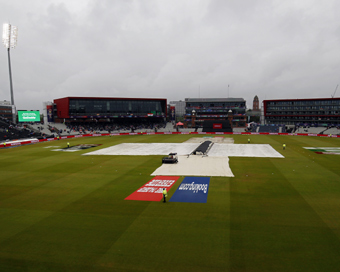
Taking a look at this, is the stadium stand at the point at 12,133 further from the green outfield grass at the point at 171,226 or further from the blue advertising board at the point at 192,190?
the blue advertising board at the point at 192,190

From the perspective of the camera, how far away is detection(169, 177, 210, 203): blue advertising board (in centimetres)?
1803

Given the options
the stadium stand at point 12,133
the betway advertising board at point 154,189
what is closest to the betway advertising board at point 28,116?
the stadium stand at point 12,133

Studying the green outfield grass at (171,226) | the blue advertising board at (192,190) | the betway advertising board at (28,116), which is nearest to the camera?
the green outfield grass at (171,226)

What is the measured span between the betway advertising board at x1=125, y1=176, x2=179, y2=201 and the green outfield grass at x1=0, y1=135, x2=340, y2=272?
0.78 metres

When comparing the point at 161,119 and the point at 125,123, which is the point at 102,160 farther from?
the point at 161,119

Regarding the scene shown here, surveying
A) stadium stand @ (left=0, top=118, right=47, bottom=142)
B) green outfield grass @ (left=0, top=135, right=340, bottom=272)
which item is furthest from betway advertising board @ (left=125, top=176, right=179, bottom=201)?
stadium stand @ (left=0, top=118, right=47, bottom=142)

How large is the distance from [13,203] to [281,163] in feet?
107

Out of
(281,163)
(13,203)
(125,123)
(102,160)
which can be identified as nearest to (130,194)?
(13,203)

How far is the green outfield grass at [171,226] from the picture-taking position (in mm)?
10102

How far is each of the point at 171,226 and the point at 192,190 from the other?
23.1 ft

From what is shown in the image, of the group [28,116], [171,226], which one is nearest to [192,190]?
[171,226]

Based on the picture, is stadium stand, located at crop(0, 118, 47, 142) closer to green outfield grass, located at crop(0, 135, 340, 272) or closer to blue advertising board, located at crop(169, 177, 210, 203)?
green outfield grass, located at crop(0, 135, 340, 272)

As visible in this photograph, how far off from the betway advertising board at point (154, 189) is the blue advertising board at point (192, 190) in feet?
4.12

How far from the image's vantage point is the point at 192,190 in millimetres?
20141
